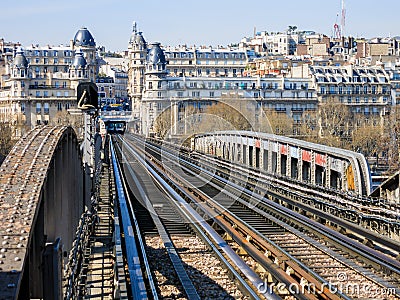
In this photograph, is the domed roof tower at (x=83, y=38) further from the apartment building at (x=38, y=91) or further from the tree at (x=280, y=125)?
the tree at (x=280, y=125)

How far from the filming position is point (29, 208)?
4.46 meters

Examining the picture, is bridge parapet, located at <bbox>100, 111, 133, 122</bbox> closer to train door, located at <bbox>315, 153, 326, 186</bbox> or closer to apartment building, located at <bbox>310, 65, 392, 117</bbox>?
apartment building, located at <bbox>310, 65, 392, 117</bbox>

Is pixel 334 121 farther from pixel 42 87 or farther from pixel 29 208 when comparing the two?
pixel 29 208

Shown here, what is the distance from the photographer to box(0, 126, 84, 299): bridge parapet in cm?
388

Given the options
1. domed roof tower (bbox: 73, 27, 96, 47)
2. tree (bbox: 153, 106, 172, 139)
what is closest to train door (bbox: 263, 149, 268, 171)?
tree (bbox: 153, 106, 172, 139)

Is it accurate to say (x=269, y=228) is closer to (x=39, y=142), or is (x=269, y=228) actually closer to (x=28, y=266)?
(x=39, y=142)

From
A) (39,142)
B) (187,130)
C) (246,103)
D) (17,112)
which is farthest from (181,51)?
(39,142)

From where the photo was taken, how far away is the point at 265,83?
94.2 meters

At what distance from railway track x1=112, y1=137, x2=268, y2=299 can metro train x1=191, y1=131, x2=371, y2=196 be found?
4.28 m

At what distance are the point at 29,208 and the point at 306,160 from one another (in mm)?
18708

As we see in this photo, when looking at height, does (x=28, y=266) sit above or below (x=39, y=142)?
below

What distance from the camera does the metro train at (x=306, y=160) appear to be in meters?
18.3

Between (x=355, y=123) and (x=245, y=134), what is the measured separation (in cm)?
4602

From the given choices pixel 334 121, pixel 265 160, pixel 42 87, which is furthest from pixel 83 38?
pixel 265 160
